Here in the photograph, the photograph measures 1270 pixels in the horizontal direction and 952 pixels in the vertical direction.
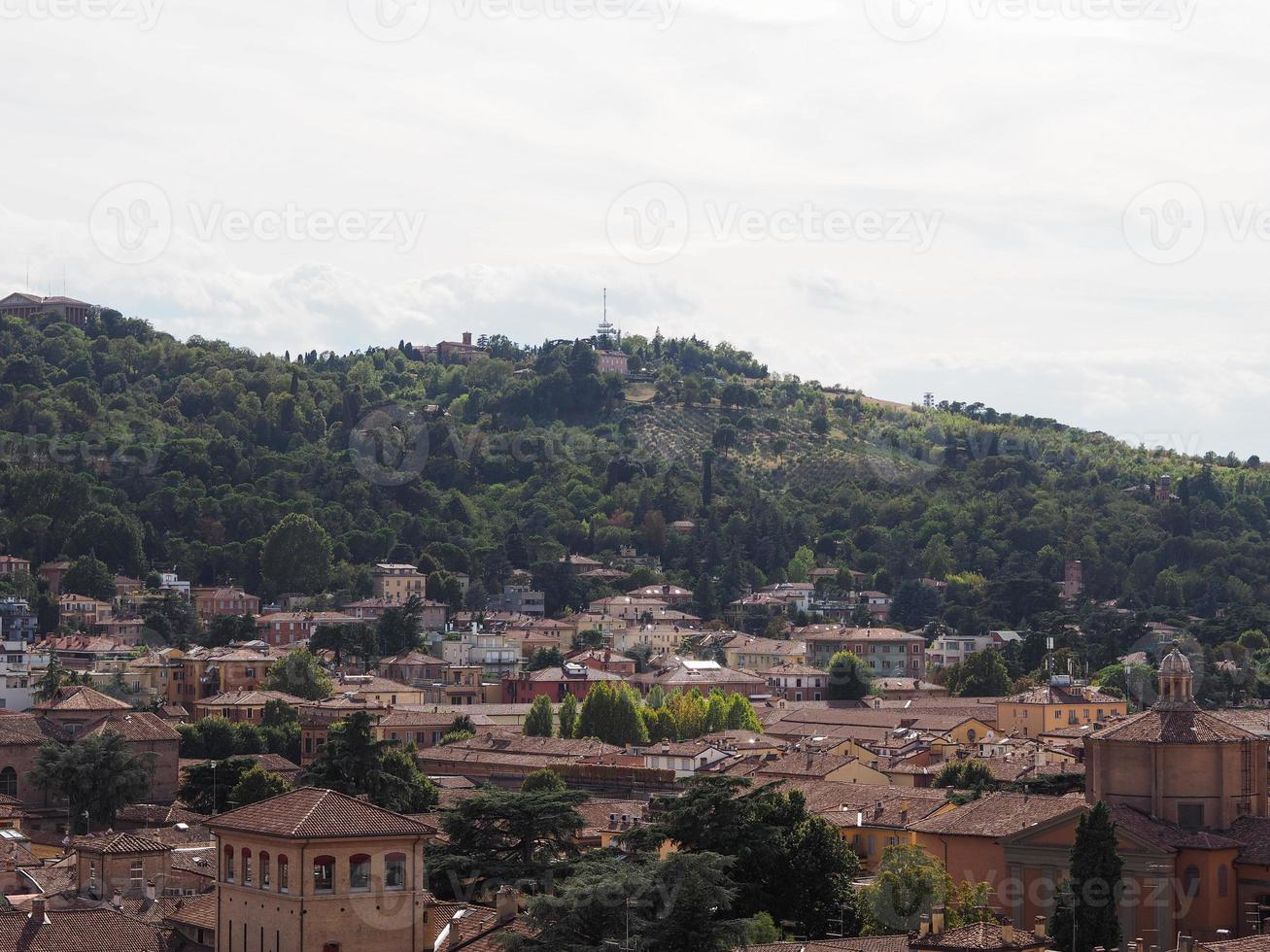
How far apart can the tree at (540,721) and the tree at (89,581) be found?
39.3 m

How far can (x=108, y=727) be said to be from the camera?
6278cm

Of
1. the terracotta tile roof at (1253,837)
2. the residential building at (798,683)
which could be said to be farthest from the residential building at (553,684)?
the terracotta tile roof at (1253,837)

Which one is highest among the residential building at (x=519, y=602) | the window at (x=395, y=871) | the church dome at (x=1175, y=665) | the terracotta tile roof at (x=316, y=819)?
the church dome at (x=1175, y=665)

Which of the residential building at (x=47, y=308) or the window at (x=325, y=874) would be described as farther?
the residential building at (x=47, y=308)

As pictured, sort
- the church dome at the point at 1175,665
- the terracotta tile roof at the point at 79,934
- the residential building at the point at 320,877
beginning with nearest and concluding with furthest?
1. the residential building at the point at 320,877
2. the terracotta tile roof at the point at 79,934
3. the church dome at the point at 1175,665

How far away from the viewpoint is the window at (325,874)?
28.9 meters

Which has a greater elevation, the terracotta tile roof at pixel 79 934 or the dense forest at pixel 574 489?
the dense forest at pixel 574 489

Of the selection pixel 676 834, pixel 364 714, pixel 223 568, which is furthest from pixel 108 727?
pixel 223 568

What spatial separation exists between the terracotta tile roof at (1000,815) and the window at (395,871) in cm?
1581

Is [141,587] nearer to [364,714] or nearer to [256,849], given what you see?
[364,714]

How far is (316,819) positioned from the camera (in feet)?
95.9

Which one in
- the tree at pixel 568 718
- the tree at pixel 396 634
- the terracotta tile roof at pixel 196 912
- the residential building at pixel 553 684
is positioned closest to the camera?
the terracotta tile roof at pixel 196 912

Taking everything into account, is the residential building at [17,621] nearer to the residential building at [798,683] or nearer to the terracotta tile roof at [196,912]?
the residential building at [798,683]

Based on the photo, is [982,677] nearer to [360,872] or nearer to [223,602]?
[223,602]
